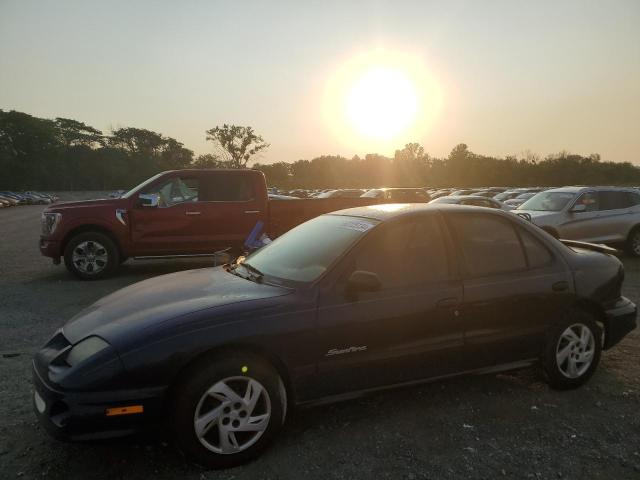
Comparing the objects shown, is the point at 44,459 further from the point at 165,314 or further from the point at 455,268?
the point at 455,268

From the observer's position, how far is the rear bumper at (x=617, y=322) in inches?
154

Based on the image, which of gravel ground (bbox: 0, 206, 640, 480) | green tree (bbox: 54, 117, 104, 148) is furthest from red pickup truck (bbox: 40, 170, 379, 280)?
green tree (bbox: 54, 117, 104, 148)

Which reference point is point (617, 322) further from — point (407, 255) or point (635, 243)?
point (635, 243)

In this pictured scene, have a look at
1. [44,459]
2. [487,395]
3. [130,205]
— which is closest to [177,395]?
[44,459]

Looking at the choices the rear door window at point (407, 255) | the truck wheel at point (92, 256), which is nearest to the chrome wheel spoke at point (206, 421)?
the rear door window at point (407, 255)

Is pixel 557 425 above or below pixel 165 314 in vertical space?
below

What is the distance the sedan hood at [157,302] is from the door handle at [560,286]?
211 centimetres

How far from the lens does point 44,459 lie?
2834 mm

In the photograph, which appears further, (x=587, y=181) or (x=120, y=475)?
(x=587, y=181)

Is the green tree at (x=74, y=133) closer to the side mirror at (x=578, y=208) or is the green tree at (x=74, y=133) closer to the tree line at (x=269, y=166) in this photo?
the tree line at (x=269, y=166)

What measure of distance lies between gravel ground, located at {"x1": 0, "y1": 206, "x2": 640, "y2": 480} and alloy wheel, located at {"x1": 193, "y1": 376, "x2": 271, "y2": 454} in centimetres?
16

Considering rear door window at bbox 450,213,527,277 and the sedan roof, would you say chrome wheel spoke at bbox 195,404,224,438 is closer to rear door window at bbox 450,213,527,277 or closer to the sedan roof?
the sedan roof

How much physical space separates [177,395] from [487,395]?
94.4 inches

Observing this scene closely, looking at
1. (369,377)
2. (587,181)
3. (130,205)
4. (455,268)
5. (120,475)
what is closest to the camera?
(120,475)
